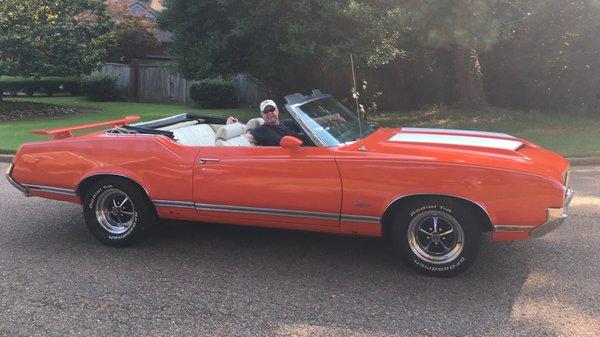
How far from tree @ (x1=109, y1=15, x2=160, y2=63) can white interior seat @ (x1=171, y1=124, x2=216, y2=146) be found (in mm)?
24573

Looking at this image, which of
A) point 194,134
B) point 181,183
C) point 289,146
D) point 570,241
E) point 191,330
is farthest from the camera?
point 194,134

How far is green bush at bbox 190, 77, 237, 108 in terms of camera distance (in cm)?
2191

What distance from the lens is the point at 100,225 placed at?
5.08 meters

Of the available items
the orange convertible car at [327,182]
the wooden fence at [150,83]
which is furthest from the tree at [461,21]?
the wooden fence at [150,83]

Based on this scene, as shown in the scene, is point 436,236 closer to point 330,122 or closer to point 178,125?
point 330,122

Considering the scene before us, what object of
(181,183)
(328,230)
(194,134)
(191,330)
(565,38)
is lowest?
(191,330)

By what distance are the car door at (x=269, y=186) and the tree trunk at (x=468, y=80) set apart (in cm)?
1367

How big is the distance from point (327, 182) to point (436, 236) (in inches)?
37.9

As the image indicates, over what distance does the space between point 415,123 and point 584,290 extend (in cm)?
1169

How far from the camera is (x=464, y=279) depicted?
4281 mm

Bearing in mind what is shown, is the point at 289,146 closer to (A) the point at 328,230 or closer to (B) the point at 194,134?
(A) the point at 328,230

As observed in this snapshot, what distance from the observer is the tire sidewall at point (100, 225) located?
4.91 meters

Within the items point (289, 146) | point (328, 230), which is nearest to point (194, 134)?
point (289, 146)

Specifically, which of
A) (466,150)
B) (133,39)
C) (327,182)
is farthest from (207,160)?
(133,39)
